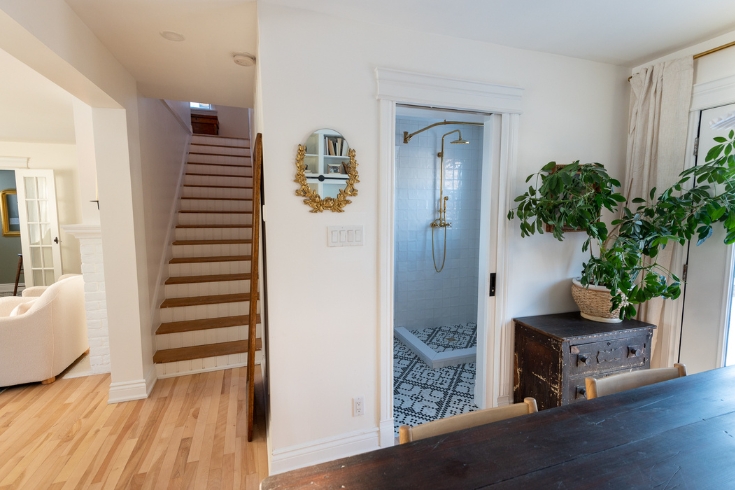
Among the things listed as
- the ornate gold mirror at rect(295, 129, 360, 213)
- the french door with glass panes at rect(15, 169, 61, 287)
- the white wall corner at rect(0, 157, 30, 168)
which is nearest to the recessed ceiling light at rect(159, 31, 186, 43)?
the ornate gold mirror at rect(295, 129, 360, 213)

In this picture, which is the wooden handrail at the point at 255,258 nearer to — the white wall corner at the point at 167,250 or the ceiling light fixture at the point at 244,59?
the ceiling light fixture at the point at 244,59

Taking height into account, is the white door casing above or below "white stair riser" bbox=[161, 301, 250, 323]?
above

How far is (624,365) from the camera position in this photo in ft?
6.87

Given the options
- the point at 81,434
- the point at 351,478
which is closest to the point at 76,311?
the point at 81,434

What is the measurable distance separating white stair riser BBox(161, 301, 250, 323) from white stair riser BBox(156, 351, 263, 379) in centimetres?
47

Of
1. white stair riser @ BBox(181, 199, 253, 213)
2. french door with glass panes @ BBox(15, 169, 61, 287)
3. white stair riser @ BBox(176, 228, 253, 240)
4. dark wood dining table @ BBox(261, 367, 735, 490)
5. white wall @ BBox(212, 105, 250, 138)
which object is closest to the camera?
dark wood dining table @ BBox(261, 367, 735, 490)

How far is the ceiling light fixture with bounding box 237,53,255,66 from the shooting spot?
2168mm

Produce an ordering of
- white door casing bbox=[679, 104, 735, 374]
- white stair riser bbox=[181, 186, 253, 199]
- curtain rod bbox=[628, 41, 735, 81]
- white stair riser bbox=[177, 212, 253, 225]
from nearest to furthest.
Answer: curtain rod bbox=[628, 41, 735, 81]
white door casing bbox=[679, 104, 735, 374]
white stair riser bbox=[177, 212, 253, 225]
white stair riser bbox=[181, 186, 253, 199]

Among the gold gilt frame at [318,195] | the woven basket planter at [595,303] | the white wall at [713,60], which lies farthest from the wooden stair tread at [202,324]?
the white wall at [713,60]

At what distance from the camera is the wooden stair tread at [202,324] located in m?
3.12

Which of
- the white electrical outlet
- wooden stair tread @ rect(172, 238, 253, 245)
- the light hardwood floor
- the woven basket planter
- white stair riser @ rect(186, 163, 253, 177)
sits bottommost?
the light hardwood floor

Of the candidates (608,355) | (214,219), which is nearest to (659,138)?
(608,355)

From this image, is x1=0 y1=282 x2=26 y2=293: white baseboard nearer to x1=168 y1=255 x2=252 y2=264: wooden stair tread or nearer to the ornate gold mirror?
x1=168 y1=255 x2=252 y2=264: wooden stair tread

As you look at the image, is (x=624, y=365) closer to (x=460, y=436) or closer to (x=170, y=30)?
(x=460, y=436)
